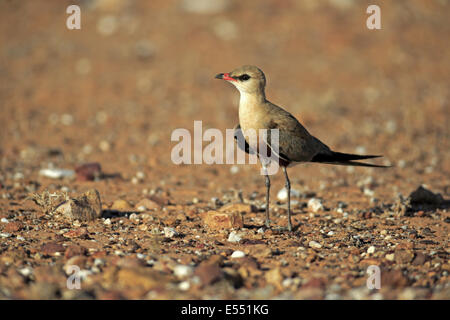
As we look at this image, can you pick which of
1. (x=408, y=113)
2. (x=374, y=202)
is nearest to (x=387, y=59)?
(x=408, y=113)

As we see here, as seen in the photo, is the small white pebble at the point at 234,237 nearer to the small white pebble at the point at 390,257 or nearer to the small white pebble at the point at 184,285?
the small white pebble at the point at 184,285

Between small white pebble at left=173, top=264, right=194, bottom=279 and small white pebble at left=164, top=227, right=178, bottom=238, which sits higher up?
small white pebble at left=164, top=227, right=178, bottom=238

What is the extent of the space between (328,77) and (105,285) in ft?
32.1

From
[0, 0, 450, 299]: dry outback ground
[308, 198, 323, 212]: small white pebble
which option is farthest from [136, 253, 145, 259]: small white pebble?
[308, 198, 323, 212]: small white pebble

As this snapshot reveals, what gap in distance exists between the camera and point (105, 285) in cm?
393

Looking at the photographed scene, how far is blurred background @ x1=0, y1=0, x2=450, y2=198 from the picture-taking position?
902 cm

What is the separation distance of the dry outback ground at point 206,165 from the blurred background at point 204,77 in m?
0.05

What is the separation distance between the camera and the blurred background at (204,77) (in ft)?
29.6

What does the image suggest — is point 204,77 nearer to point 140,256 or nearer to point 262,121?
point 262,121

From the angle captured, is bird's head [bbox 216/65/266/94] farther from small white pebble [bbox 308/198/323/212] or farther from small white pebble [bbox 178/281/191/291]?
small white pebble [bbox 178/281/191/291]

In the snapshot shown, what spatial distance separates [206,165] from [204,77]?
14.9 ft

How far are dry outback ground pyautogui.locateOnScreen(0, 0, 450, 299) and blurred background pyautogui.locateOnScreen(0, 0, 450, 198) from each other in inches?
2.1

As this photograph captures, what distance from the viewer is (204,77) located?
12484mm
